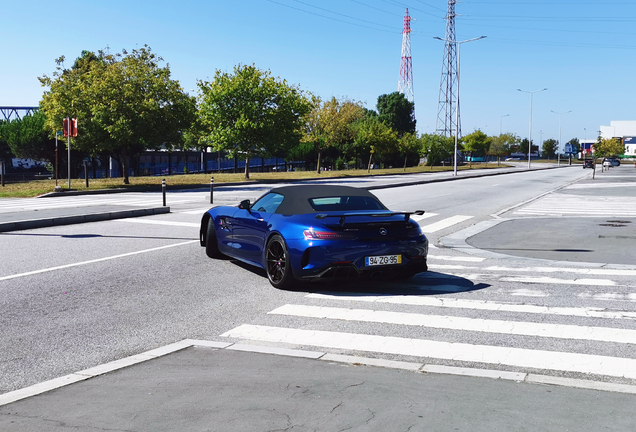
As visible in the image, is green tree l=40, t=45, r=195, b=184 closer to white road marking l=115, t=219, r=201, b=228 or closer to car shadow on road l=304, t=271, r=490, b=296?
white road marking l=115, t=219, r=201, b=228

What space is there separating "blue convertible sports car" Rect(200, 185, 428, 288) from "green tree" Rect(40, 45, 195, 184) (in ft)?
88.2

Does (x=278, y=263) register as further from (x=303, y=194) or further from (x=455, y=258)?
(x=455, y=258)

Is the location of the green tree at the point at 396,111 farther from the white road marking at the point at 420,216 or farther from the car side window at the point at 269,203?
the car side window at the point at 269,203

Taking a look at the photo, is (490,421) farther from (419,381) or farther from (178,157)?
(178,157)

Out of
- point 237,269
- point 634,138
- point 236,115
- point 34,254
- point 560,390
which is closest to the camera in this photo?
point 560,390

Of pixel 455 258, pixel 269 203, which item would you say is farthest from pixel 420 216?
pixel 269 203

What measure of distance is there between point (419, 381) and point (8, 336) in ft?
12.8

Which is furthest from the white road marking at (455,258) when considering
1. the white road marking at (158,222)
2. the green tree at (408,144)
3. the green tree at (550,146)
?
the green tree at (550,146)

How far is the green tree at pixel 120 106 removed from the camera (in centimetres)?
3412

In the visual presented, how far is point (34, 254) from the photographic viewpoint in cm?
1102

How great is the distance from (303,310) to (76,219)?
1120 cm

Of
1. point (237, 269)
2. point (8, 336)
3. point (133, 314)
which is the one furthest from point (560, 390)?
point (237, 269)

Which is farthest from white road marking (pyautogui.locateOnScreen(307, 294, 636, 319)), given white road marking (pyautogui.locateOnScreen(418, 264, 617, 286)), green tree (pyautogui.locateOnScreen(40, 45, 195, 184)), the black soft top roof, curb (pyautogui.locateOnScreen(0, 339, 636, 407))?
green tree (pyautogui.locateOnScreen(40, 45, 195, 184))

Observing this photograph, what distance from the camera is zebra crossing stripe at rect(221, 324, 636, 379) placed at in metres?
5.10
